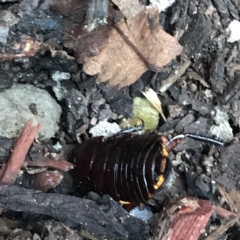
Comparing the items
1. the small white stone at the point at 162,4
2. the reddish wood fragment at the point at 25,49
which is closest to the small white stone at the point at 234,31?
the small white stone at the point at 162,4

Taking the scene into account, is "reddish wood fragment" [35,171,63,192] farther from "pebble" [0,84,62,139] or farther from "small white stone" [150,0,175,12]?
"small white stone" [150,0,175,12]

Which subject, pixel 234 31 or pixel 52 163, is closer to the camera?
pixel 52 163

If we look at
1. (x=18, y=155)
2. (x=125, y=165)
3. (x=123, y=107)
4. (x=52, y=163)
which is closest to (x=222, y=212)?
(x=125, y=165)

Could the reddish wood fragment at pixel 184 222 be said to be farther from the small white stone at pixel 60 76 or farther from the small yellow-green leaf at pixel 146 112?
the small white stone at pixel 60 76

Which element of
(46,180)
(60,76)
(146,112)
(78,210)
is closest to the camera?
(78,210)

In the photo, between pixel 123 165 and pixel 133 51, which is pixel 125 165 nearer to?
pixel 123 165

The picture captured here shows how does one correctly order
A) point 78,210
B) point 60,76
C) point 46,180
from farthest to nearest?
1. point 60,76
2. point 46,180
3. point 78,210

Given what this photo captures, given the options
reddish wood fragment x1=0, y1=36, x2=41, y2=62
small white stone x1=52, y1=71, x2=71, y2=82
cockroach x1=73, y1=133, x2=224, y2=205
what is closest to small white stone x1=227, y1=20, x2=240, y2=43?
cockroach x1=73, y1=133, x2=224, y2=205

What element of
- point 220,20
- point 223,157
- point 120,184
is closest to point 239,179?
point 223,157

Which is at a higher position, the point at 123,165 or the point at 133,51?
the point at 133,51
